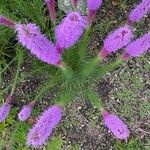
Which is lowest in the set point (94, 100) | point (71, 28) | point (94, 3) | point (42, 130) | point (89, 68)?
point (94, 100)

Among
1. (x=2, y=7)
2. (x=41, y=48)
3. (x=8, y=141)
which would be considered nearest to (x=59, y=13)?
(x=2, y=7)

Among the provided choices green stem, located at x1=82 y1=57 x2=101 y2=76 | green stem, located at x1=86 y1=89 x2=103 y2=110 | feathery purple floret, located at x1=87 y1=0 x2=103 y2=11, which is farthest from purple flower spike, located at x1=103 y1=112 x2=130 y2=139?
feathery purple floret, located at x1=87 y1=0 x2=103 y2=11

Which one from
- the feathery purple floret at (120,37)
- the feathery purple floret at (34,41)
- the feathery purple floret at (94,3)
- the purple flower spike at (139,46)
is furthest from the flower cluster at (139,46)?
the feathery purple floret at (34,41)

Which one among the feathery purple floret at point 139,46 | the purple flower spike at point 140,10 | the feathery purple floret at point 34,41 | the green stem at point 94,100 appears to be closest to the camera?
the feathery purple floret at point 34,41

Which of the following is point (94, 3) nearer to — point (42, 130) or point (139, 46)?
point (139, 46)

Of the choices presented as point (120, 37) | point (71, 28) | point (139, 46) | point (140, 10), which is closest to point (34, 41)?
point (71, 28)

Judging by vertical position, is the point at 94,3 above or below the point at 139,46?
above

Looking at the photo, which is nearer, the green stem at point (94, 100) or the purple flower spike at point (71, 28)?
the purple flower spike at point (71, 28)

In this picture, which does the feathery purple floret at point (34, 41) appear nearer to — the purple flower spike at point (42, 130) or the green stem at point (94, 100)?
the purple flower spike at point (42, 130)

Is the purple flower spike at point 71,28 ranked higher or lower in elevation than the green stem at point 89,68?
higher
